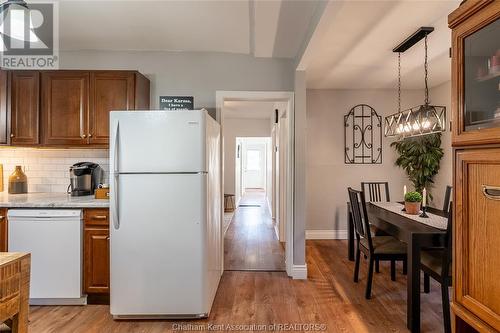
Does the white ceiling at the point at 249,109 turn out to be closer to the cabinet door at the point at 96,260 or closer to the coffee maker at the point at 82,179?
the coffee maker at the point at 82,179

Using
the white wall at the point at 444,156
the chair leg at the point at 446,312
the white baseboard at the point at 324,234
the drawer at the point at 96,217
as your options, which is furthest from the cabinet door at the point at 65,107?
the white wall at the point at 444,156

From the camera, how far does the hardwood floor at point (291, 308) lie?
7.68ft

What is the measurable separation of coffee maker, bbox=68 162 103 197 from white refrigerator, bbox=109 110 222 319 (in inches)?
38.6

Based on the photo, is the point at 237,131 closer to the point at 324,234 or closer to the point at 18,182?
the point at 324,234

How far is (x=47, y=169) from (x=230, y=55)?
2.41 m

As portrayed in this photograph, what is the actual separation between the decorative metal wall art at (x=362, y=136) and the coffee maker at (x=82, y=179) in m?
3.77

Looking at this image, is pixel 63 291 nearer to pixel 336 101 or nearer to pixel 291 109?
pixel 291 109

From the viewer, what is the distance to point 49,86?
114 inches

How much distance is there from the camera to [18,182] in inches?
124

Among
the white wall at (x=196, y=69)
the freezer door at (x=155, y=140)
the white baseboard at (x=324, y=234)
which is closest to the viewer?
the freezer door at (x=155, y=140)

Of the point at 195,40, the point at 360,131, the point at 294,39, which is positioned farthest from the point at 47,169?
the point at 360,131

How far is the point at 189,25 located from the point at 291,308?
107 inches

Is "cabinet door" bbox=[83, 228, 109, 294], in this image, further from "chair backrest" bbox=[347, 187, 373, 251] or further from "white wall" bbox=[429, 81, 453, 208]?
"white wall" bbox=[429, 81, 453, 208]

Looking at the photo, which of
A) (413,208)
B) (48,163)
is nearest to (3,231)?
(48,163)
